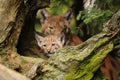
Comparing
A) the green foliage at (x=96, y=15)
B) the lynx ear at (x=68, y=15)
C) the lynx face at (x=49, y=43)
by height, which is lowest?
the lynx face at (x=49, y=43)

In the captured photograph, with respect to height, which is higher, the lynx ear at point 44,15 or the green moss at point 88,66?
the green moss at point 88,66

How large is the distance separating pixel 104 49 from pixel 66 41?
5.92 ft

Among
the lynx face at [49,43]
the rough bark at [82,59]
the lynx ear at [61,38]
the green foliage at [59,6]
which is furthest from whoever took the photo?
the green foliage at [59,6]

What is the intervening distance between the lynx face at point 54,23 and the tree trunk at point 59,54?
1.29 meters

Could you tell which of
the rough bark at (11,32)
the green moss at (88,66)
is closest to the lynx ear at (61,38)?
the rough bark at (11,32)

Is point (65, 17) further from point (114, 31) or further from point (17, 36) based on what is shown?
point (114, 31)

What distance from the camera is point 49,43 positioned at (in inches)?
282

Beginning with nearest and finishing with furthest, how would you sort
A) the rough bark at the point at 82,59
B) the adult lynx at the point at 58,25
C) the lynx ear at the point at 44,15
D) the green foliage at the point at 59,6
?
the rough bark at the point at 82,59 < the adult lynx at the point at 58,25 < the green foliage at the point at 59,6 < the lynx ear at the point at 44,15

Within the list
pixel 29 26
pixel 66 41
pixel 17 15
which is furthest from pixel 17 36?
pixel 66 41

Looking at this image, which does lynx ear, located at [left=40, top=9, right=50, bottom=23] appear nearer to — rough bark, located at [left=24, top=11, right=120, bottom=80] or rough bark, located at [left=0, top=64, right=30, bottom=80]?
rough bark, located at [left=24, top=11, right=120, bottom=80]

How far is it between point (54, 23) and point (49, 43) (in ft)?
2.29

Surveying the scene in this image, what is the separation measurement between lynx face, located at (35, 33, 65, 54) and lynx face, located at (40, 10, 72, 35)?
206mm

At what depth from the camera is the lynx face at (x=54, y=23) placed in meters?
7.58

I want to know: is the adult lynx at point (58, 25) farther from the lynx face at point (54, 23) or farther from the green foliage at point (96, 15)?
the green foliage at point (96, 15)
